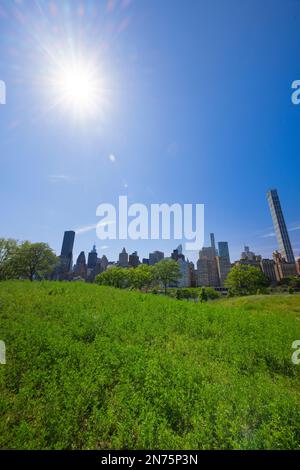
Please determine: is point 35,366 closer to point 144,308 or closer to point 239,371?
point 239,371

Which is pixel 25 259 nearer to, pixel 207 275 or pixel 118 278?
pixel 118 278

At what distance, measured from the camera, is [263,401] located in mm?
4359

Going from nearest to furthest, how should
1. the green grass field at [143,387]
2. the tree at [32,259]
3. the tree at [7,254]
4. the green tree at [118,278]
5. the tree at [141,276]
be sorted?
the green grass field at [143,387], the tree at [7,254], the tree at [32,259], the tree at [141,276], the green tree at [118,278]

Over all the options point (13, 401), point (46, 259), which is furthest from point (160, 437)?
point (46, 259)

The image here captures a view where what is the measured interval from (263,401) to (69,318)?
7.74 m

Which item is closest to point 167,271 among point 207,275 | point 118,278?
point 118,278

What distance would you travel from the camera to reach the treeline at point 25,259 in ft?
155

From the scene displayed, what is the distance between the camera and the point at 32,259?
5222cm

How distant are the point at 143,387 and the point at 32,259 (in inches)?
2248

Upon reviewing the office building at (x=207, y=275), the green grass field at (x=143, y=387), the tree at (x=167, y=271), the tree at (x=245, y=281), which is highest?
the office building at (x=207, y=275)

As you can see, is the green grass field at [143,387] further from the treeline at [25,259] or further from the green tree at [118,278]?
the green tree at [118,278]

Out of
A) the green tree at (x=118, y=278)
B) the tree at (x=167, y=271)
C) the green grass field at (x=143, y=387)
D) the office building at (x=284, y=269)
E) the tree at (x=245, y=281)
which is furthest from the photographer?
the office building at (x=284, y=269)

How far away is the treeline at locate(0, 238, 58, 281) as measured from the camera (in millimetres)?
47094

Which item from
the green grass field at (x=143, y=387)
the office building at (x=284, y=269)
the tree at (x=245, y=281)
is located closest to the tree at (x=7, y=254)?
the green grass field at (x=143, y=387)
